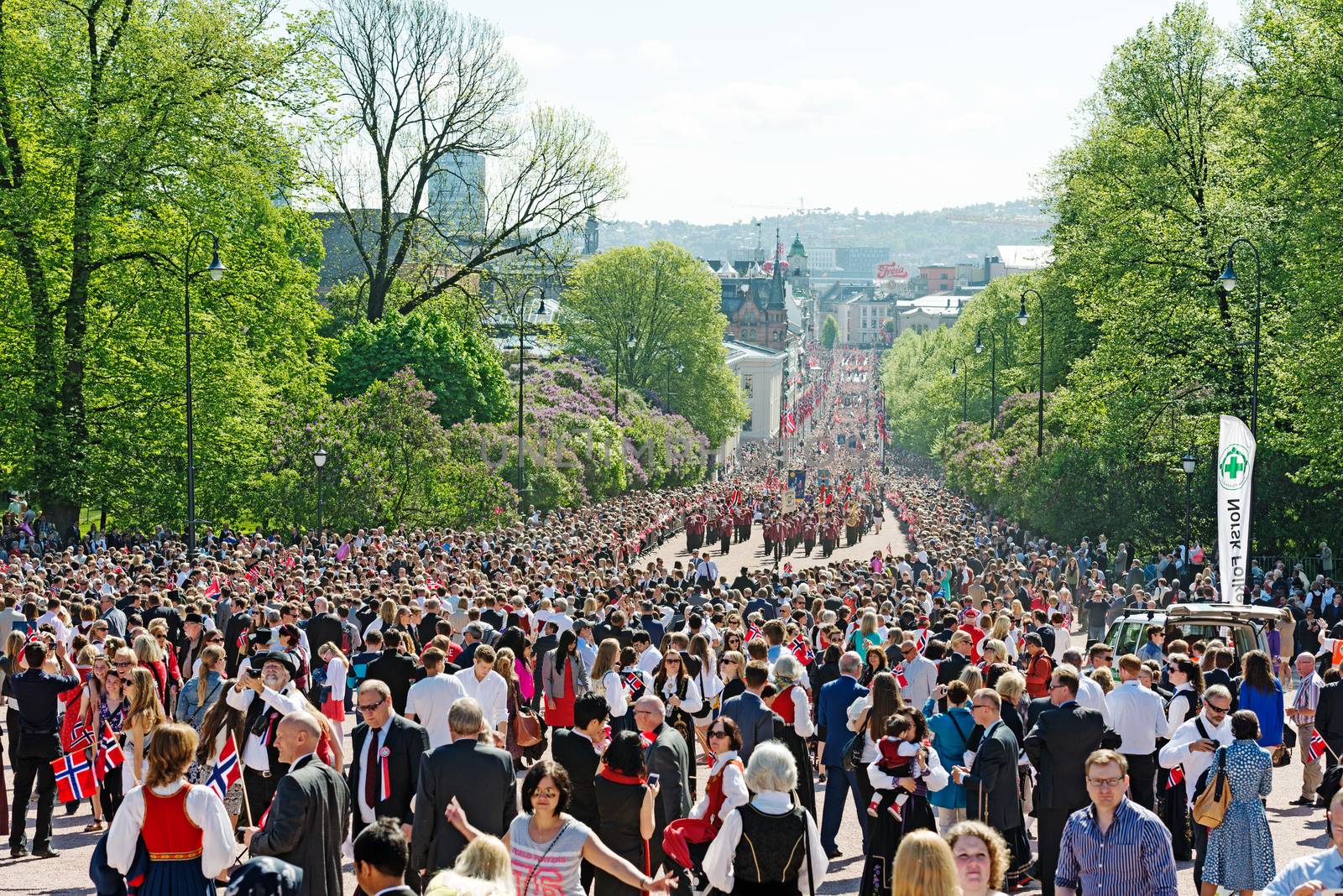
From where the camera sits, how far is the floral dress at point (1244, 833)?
923 centimetres

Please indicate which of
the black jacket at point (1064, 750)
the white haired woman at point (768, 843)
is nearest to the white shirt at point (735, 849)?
the white haired woman at point (768, 843)

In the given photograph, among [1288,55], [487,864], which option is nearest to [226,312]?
[1288,55]

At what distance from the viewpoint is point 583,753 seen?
8.92 meters

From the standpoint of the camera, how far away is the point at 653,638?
17.8 metres

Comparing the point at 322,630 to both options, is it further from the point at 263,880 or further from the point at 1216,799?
the point at 263,880

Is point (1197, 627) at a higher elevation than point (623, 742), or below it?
below

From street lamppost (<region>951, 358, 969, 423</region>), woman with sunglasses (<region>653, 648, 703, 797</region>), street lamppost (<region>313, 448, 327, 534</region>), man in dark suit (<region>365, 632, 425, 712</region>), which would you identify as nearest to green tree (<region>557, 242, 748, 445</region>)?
street lamppost (<region>951, 358, 969, 423</region>)

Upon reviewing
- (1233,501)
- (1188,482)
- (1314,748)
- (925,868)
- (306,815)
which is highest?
(925,868)

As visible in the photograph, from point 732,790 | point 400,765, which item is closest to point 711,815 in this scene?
point 732,790

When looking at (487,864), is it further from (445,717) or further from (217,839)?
(445,717)

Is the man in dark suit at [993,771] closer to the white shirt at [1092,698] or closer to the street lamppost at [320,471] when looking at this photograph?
the white shirt at [1092,698]

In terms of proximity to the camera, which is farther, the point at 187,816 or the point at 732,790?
the point at 732,790

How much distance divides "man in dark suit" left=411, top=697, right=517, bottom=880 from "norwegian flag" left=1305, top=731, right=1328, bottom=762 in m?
8.48

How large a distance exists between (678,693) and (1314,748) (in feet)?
20.2
